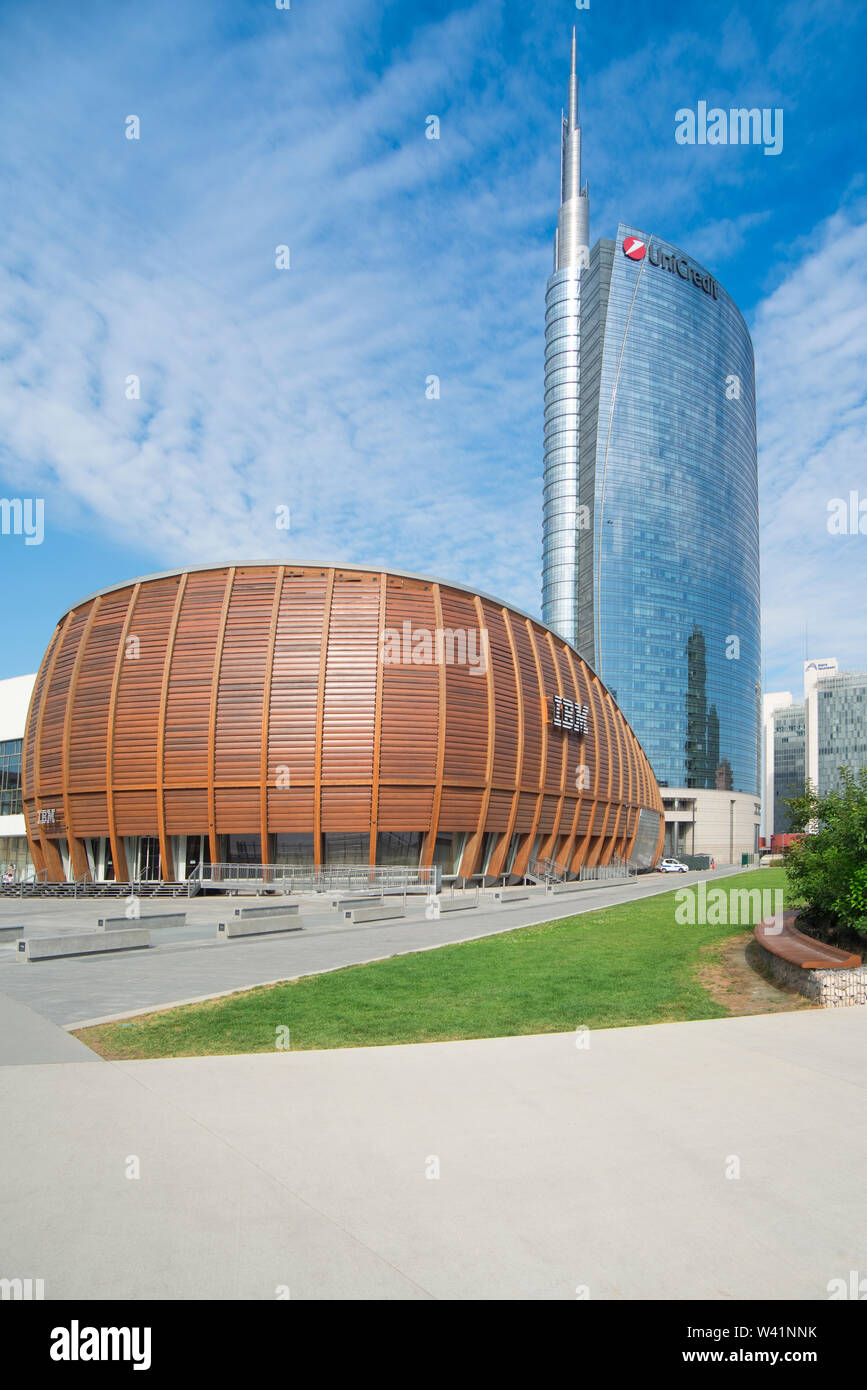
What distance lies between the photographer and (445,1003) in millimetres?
10672

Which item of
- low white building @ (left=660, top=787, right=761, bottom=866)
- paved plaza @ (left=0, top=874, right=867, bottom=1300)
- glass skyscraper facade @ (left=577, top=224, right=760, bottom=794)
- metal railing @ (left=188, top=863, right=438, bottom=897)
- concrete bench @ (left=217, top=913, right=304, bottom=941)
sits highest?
glass skyscraper facade @ (left=577, top=224, right=760, bottom=794)

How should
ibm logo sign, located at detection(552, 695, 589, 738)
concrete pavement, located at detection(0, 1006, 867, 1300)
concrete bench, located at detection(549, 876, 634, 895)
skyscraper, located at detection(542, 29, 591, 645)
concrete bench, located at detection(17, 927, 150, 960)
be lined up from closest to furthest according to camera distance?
concrete pavement, located at detection(0, 1006, 867, 1300) → concrete bench, located at detection(17, 927, 150, 960) → concrete bench, located at detection(549, 876, 634, 895) → ibm logo sign, located at detection(552, 695, 589, 738) → skyscraper, located at detection(542, 29, 591, 645)

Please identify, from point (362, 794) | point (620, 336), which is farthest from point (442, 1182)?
point (620, 336)

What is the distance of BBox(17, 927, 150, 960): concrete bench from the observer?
15.0 meters

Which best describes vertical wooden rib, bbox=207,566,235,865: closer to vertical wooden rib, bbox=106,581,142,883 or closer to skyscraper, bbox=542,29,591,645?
vertical wooden rib, bbox=106,581,142,883

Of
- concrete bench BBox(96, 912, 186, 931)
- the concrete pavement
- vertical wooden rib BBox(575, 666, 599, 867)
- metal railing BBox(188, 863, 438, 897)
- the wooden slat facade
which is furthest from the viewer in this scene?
vertical wooden rib BBox(575, 666, 599, 867)

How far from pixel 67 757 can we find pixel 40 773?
3.94 metres

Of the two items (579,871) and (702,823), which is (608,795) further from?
(702,823)

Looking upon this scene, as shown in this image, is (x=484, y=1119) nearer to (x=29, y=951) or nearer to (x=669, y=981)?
(x=669, y=981)

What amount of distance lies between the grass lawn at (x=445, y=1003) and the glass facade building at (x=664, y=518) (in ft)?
384

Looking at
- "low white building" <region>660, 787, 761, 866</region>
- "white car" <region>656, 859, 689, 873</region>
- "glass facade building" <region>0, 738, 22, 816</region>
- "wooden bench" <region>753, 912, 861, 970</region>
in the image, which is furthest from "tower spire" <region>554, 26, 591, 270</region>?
"wooden bench" <region>753, 912, 861, 970</region>

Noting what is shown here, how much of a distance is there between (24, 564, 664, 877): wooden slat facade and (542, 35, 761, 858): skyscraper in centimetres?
8997

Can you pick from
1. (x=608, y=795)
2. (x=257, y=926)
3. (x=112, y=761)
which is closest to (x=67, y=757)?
(x=112, y=761)
